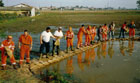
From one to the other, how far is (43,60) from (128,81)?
4555mm

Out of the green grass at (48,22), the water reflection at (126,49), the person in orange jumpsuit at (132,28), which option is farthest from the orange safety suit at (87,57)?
the green grass at (48,22)

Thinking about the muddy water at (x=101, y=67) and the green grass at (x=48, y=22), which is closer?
the muddy water at (x=101, y=67)

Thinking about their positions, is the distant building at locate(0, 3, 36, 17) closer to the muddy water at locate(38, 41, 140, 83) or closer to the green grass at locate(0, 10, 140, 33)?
the green grass at locate(0, 10, 140, 33)

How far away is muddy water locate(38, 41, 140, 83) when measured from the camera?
7012 mm

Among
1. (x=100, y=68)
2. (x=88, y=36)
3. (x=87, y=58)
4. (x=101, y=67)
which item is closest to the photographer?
(x=100, y=68)

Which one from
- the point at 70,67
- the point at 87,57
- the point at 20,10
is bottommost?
the point at 70,67

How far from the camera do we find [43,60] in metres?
9.20

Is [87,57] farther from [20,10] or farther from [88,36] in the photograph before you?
[20,10]

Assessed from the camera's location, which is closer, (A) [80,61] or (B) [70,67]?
(B) [70,67]

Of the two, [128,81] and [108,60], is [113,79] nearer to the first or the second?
[128,81]

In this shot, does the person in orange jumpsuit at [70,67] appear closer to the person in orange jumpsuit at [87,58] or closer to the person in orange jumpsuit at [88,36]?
the person in orange jumpsuit at [87,58]

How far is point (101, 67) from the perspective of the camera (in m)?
8.41

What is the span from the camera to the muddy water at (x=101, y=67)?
23.0 feet

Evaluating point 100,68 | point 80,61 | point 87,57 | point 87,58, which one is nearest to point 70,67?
point 80,61
